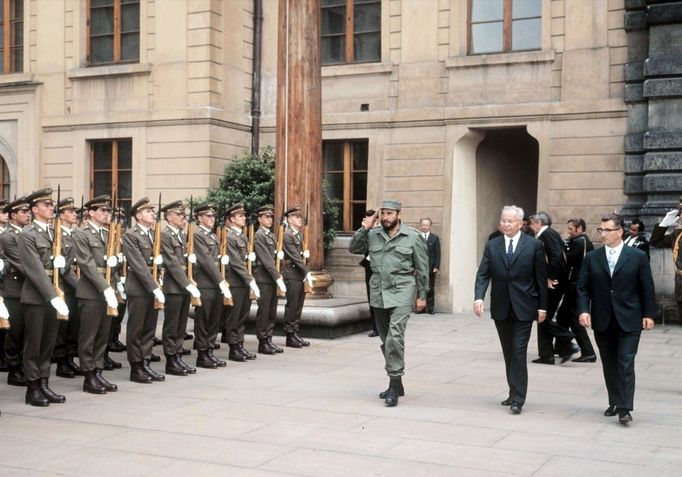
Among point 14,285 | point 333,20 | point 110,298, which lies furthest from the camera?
point 333,20

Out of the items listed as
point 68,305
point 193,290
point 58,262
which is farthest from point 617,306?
point 68,305

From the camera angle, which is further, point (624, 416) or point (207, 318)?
point (207, 318)

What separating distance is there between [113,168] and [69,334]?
1077 cm

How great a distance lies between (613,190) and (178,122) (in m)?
8.55

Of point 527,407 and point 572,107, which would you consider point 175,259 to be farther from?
point 572,107

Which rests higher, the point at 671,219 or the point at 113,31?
the point at 113,31

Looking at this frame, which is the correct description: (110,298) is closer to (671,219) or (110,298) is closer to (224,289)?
(224,289)

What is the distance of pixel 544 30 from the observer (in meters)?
19.0

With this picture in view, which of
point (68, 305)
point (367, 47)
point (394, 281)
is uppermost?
point (367, 47)

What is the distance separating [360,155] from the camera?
68.6ft

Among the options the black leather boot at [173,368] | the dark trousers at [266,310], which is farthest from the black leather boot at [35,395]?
the dark trousers at [266,310]

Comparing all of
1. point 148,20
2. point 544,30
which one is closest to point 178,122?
point 148,20

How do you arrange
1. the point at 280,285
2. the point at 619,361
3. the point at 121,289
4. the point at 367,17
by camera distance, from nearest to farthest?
1. the point at 619,361
2. the point at 121,289
3. the point at 280,285
4. the point at 367,17

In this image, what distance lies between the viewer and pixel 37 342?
9.46 meters
